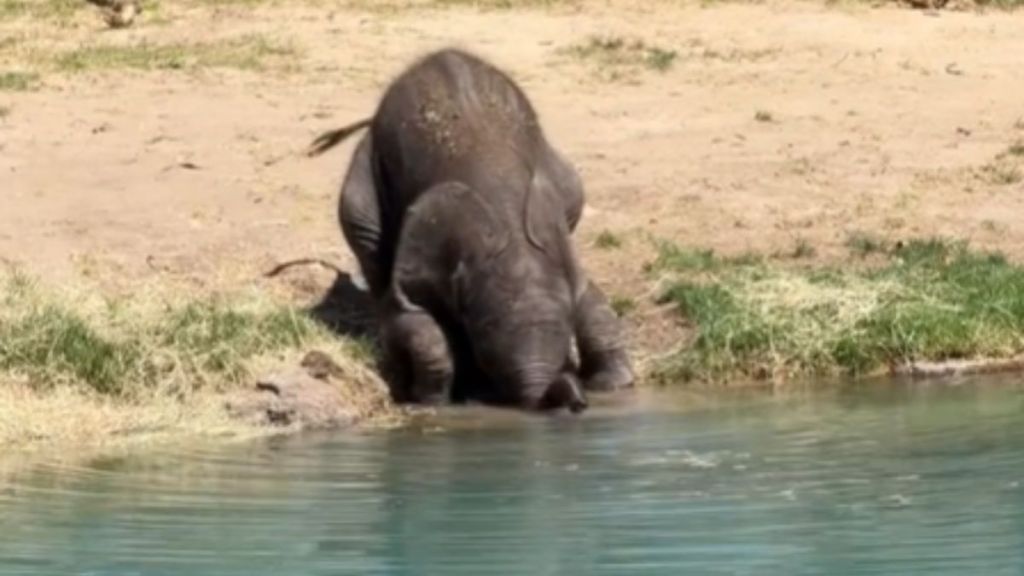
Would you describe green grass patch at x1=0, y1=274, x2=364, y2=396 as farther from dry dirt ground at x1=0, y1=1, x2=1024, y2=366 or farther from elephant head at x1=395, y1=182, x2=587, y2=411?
dry dirt ground at x1=0, y1=1, x2=1024, y2=366

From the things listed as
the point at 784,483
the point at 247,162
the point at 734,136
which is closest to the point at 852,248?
the point at 734,136

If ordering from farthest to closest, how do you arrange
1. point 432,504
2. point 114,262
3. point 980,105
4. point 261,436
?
point 980,105
point 114,262
point 261,436
point 432,504

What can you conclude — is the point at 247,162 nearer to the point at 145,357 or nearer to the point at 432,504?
the point at 145,357

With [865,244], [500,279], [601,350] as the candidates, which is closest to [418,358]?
[500,279]

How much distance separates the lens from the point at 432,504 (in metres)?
9.88

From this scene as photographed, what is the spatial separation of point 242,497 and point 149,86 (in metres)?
8.05

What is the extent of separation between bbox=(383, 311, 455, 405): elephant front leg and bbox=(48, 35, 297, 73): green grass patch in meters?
5.81

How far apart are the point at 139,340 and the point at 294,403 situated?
3.10ft

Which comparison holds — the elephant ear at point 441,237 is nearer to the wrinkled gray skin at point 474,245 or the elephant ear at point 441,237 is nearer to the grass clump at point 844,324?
the wrinkled gray skin at point 474,245

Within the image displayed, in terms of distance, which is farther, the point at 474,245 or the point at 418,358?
the point at 474,245

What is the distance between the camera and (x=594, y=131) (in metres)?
17.0

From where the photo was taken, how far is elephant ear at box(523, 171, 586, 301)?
42.2ft

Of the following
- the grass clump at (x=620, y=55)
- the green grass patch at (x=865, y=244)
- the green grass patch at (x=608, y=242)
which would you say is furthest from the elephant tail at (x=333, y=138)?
the grass clump at (x=620, y=55)

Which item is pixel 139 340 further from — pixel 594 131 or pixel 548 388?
pixel 594 131
